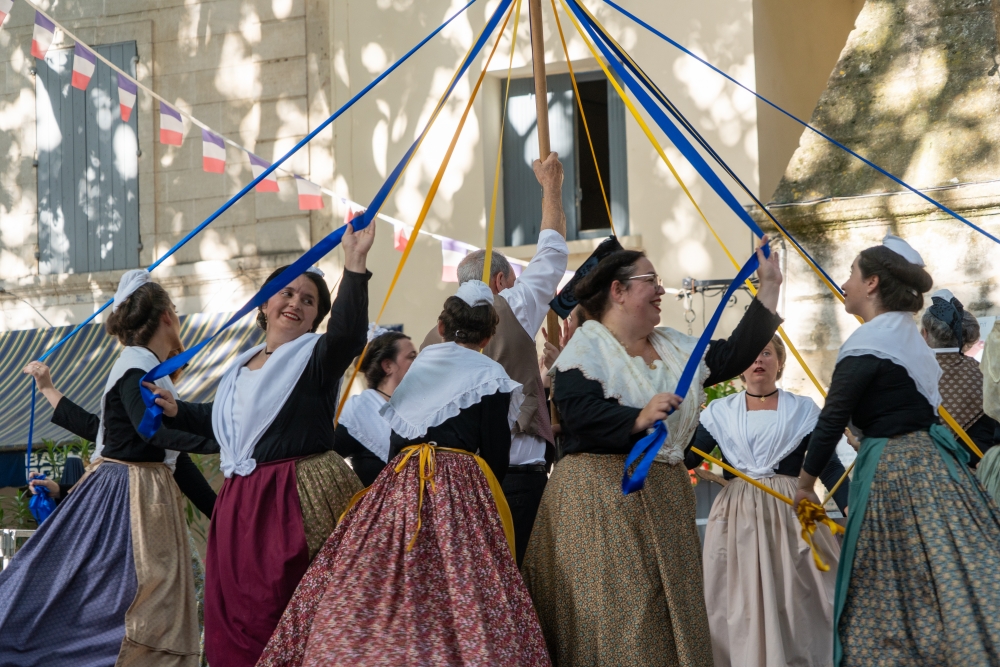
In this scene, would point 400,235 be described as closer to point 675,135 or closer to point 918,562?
point 675,135

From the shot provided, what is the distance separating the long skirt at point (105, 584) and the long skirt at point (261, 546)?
25.6 inches

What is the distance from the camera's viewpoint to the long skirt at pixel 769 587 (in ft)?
17.3

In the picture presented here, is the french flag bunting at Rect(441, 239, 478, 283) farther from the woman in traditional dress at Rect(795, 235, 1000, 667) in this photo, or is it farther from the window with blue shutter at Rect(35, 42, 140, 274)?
the woman in traditional dress at Rect(795, 235, 1000, 667)

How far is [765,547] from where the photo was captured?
5.36m

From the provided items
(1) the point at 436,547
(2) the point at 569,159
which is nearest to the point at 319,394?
(1) the point at 436,547

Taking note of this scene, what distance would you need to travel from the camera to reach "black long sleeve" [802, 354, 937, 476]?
157 inches

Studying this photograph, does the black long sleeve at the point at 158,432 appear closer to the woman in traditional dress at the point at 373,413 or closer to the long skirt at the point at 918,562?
the woman in traditional dress at the point at 373,413

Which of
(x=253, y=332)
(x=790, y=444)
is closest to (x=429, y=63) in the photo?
(x=253, y=332)

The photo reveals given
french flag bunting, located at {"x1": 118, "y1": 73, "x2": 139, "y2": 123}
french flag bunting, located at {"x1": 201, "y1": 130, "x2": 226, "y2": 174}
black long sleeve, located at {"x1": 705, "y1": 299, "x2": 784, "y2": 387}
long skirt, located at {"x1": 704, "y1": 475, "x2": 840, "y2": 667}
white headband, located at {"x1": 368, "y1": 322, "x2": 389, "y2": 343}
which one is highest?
french flag bunting, located at {"x1": 118, "y1": 73, "x2": 139, "y2": 123}

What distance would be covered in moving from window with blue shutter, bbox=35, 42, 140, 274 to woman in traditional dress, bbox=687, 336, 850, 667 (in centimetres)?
741

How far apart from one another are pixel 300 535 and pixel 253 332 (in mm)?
6515

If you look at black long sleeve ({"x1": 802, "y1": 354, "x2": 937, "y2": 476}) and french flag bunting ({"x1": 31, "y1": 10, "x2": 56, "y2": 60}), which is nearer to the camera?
black long sleeve ({"x1": 802, "y1": 354, "x2": 937, "y2": 476})

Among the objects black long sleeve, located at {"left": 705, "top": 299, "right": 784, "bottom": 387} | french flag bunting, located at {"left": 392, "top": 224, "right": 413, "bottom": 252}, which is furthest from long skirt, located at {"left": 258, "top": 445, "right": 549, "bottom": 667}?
french flag bunting, located at {"left": 392, "top": 224, "right": 413, "bottom": 252}

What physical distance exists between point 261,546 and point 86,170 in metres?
8.55
